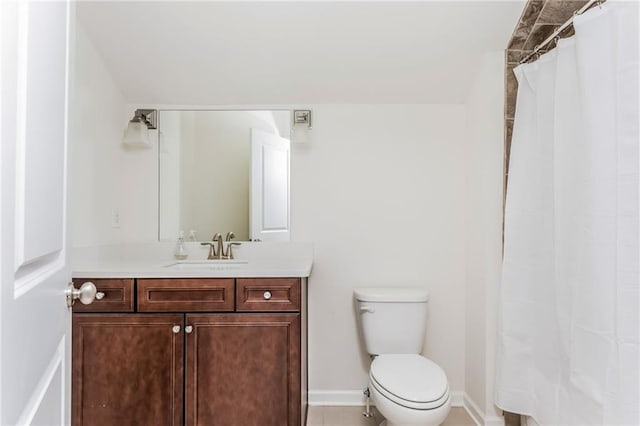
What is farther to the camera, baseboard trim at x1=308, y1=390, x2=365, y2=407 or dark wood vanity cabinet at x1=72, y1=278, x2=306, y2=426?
baseboard trim at x1=308, y1=390, x2=365, y2=407

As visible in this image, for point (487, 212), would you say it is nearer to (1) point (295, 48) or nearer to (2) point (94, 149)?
(1) point (295, 48)

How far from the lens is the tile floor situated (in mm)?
2297

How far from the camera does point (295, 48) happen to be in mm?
2176

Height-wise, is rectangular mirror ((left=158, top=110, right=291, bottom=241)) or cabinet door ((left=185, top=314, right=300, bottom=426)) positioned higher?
rectangular mirror ((left=158, top=110, right=291, bottom=241))

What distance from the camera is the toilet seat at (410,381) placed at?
1.75 metres

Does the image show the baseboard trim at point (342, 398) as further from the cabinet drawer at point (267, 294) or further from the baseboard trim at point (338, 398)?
the cabinet drawer at point (267, 294)

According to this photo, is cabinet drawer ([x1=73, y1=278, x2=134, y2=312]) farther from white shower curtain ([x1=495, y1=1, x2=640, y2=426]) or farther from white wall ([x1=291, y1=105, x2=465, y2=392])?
white shower curtain ([x1=495, y1=1, x2=640, y2=426])

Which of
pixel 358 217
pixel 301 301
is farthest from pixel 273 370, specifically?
pixel 358 217

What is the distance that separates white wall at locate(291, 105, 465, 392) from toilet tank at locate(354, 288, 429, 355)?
0.78ft

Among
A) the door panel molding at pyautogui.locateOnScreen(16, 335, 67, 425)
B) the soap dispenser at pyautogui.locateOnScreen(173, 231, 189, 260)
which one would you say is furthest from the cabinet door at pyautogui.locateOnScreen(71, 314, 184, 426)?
the door panel molding at pyautogui.locateOnScreen(16, 335, 67, 425)

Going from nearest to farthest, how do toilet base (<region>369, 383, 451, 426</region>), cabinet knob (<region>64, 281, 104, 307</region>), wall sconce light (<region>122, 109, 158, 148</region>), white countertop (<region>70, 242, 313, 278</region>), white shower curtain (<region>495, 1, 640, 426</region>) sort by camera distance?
cabinet knob (<region>64, 281, 104, 307</region>) → white shower curtain (<region>495, 1, 640, 426</region>) → toilet base (<region>369, 383, 451, 426</region>) → white countertop (<region>70, 242, 313, 278</region>) → wall sconce light (<region>122, 109, 158, 148</region>)

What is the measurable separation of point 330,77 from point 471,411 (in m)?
1.97

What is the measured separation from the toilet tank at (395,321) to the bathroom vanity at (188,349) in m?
0.54

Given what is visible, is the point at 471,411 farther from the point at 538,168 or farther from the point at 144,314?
the point at 144,314
